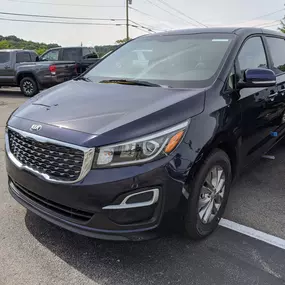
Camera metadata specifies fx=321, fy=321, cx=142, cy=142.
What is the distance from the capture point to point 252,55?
11.0 ft

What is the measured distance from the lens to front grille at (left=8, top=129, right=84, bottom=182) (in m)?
2.10

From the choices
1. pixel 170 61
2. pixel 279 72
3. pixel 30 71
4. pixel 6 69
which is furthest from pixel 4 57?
pixel 279 72

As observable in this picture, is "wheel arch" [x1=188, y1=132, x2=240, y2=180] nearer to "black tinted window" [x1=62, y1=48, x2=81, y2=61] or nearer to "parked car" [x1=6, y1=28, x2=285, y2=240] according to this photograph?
"parked car" [x1=6, y1=28, x2=285, y2=240]

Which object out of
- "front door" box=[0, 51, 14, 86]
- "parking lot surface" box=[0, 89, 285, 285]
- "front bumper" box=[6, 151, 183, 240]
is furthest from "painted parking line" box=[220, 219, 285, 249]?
"front door" box=[0, 51, 14, 86]

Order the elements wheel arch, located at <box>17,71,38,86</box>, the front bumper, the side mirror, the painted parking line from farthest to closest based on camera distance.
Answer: wheel arch, located at <box>17,71,38,86</box>
the side mirror
the painted parking line
the front bumper

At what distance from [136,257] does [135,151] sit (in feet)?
2.95

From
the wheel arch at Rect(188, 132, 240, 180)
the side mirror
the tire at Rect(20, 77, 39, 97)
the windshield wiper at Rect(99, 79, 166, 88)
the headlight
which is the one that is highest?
the side mirror

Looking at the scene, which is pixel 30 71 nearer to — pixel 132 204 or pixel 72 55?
pixel 72 55

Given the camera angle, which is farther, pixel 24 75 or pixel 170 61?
pixel 24 75

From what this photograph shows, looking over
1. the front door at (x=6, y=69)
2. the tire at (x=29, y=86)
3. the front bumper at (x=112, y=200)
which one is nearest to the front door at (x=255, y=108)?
the front bumper at (x=112, y=200)

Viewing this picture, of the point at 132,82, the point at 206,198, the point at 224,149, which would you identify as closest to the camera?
the point at 206,198

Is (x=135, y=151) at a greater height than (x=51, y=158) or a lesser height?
greater

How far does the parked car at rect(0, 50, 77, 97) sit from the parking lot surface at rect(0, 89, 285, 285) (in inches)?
369

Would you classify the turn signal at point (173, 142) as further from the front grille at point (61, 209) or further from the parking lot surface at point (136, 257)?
the parking lot surface at point (136, 257)
